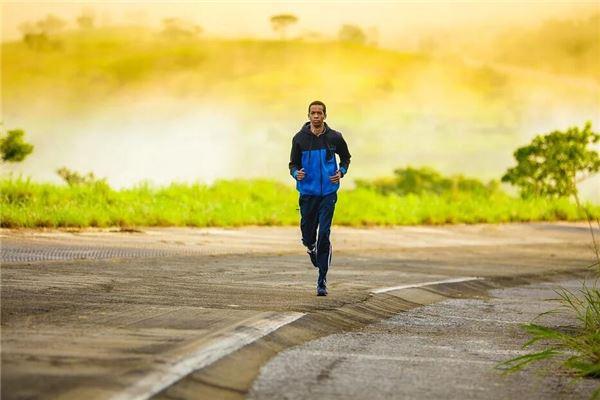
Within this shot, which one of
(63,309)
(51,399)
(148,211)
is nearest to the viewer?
(51,399)

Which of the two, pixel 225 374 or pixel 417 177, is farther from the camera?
pixel 417 177

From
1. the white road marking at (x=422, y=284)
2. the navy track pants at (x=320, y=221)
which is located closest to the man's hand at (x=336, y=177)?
the navy track pants at (x=320, y=221)

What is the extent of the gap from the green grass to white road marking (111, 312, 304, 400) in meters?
12.8

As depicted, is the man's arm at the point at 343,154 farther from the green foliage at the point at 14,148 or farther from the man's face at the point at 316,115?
the green foliage at the point at 14,148

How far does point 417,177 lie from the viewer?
65.2 meters

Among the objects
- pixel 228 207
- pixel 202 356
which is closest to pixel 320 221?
pixel 202 356

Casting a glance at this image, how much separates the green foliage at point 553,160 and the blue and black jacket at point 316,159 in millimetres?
30683

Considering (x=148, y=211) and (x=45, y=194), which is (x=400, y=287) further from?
(x=45, y=194)

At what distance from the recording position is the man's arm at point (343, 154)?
1361cm

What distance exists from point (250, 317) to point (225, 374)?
2505 millimetres

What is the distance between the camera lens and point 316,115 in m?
13.4

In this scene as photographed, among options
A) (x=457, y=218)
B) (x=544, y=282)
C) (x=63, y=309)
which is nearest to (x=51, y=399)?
(x=63, y=309)

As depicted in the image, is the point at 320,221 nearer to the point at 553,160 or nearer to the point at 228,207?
the point at 228,207

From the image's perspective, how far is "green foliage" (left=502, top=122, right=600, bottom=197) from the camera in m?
43.8
